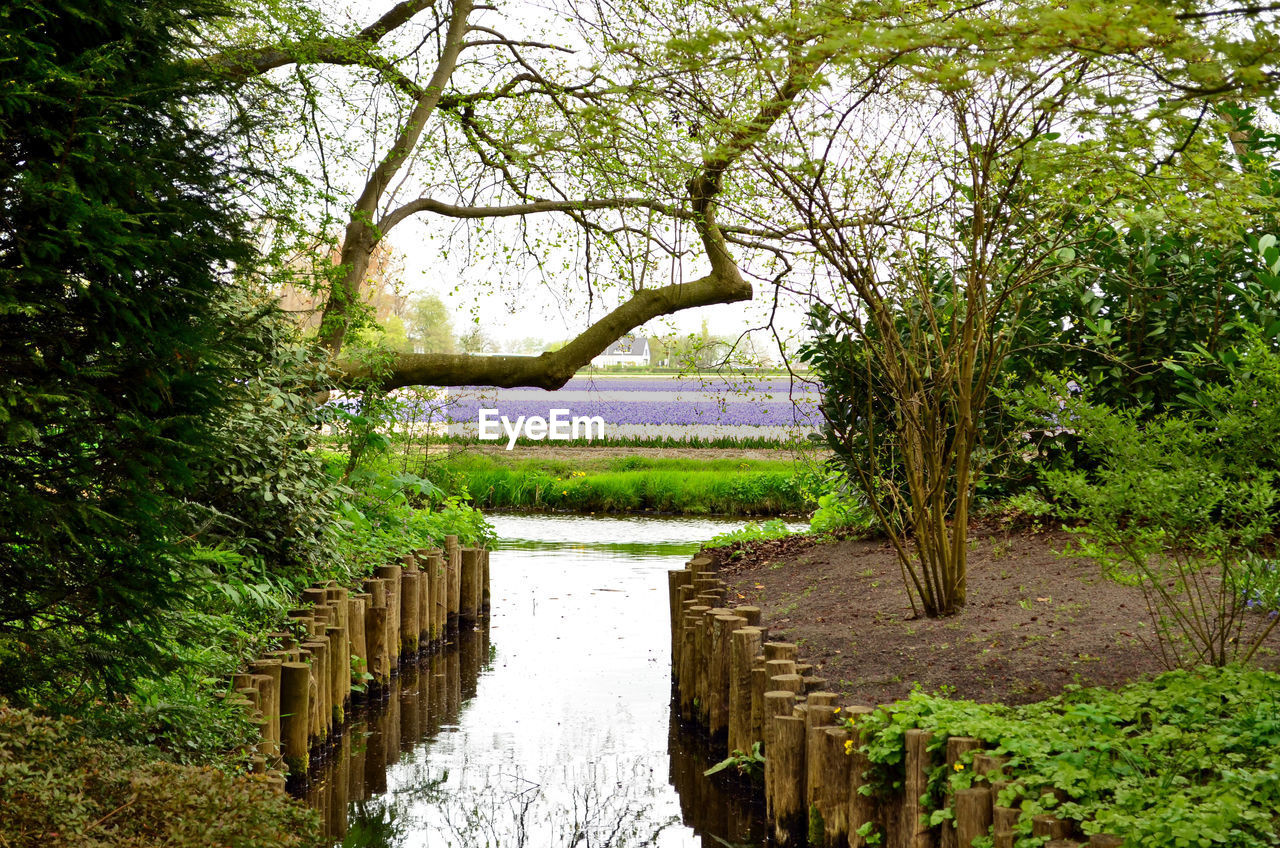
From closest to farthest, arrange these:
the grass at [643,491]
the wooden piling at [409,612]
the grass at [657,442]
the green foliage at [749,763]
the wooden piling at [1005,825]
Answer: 1. the wooden piling at [1005,825]
2. the green foliage at [749,763]
3. the wooden piling at [409,612]
4. the grass at [643,491]
5. the grass at [657,442]

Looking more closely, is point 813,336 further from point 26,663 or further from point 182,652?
point 26,663

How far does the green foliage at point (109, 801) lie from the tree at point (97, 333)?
2.06 feet

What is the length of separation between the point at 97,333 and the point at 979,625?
4.81 metres

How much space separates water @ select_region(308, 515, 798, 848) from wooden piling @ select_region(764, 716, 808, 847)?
2.09ft

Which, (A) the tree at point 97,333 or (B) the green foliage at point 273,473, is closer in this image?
(A) the tree at point 97,333

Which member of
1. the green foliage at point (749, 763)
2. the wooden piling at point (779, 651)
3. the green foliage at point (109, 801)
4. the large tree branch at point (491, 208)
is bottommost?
the green foliage at point (749, 763)

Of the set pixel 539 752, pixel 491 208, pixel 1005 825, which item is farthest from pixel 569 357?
pixel 1005 825

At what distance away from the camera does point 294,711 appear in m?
6.39

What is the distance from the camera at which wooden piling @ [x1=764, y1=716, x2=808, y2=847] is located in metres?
5.34

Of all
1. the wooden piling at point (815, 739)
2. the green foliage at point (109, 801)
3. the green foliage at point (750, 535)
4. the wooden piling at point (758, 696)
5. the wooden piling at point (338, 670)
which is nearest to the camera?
the green foliage at point (109, 801)

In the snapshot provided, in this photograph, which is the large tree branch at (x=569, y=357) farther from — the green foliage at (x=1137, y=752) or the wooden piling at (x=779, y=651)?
the green foliage at (x=1137, y=752)

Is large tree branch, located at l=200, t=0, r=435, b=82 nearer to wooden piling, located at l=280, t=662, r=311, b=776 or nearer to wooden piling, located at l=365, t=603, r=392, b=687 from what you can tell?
wooden piling, located at l=365, t=603, r=392, b=687

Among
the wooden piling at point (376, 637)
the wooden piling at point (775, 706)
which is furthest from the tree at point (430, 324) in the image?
the wooden piling at point (775, 706)

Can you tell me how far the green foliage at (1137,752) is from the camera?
3.53 meters
